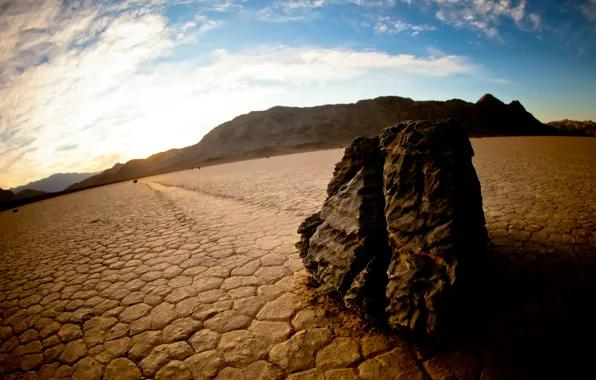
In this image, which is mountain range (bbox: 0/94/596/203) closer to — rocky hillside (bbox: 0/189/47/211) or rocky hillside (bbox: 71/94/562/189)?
rocky hillside (bbox: 71/94/562/189)

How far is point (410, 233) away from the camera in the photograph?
1.80 meters

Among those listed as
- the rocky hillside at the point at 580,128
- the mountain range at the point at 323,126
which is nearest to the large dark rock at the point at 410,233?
the mountain range at the point at 323,126

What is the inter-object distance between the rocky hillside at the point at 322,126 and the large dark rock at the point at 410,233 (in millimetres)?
37597

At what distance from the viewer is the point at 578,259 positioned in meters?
2.43

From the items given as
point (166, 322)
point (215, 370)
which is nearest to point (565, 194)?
point (215, 370)

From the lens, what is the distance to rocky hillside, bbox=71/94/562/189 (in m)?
44.1

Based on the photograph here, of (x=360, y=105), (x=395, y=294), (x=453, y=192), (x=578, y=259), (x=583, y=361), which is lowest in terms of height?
(x=583, y=361)

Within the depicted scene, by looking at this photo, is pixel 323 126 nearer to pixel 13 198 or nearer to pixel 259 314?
pixel 259 314

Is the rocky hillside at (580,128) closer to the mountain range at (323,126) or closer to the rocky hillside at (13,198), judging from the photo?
the mountain range at (323,126)

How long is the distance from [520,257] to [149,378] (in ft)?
11.3

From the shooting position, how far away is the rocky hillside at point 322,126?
145ft

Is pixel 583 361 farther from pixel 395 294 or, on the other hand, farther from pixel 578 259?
pixel 578 259

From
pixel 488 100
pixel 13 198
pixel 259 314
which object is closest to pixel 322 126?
pixel 488 100

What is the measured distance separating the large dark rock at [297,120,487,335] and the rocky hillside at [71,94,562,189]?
37.6 meters
